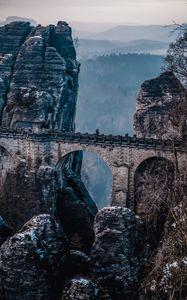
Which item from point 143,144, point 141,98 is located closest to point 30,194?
point 143,144

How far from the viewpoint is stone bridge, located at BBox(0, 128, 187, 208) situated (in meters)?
41.2

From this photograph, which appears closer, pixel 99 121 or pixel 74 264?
pixel 74 264

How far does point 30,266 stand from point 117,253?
3566mm

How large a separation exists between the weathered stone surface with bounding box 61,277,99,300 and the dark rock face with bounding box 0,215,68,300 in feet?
3.22

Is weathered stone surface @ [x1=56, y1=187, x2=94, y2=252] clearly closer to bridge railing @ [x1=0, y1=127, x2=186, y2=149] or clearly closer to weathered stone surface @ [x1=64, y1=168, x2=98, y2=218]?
weathered stone surface @ [x1=64, y1=168, x2=98, y2=218]

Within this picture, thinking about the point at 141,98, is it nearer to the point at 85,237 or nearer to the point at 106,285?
the point at 85,237

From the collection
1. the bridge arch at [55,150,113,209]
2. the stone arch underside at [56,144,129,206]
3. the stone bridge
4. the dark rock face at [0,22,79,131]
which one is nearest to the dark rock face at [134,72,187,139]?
the stone bridge

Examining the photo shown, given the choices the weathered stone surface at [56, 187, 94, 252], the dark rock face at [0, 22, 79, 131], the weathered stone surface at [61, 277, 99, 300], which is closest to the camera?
the weathered stone surface at [61, 277, 99, 300]

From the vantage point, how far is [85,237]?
36500mm

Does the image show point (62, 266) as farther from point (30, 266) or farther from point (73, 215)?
point (73, 215)

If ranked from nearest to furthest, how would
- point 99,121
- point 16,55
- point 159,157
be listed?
point 159,157 → point 16,55 → point 99,121

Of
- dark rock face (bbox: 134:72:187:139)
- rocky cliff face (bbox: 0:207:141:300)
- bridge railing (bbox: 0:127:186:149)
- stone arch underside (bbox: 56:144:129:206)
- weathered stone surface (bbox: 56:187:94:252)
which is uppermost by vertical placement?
dark rock face (bbox: 134:72:187:139)

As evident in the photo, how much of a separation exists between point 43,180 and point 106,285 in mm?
25409

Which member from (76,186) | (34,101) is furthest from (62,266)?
(34,101)
